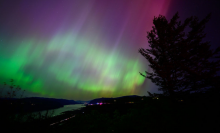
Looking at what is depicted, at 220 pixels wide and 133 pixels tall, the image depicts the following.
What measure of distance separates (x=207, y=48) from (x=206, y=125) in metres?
11.4

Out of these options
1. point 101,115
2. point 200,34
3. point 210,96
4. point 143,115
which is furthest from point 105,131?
point 200,34

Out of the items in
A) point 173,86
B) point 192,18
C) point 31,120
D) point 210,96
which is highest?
point 192,18

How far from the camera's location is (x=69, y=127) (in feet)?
15.0

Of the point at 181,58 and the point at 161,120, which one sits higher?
the point at 181,58

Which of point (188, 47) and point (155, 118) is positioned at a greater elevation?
point (188, 47)

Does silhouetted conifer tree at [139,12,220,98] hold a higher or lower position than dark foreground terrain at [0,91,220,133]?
higher

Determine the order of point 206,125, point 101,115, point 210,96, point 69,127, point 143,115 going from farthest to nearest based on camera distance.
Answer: point 101,115 → point 69,127 → point 143,115 → point 210,96 → point 206,125

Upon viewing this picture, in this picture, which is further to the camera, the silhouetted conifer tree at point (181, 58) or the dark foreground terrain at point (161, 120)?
the silhouetted conifer tree at point (181, 58)

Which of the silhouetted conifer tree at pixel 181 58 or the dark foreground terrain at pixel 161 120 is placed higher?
the silhouetted conifer tree at pixel 181 58

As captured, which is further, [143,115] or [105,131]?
[105,131]

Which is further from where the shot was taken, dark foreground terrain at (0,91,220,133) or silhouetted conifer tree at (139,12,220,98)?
silhouetted conifer tree at (139,12,220,98)

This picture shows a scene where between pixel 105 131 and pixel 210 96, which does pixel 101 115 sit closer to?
pixel 105 131

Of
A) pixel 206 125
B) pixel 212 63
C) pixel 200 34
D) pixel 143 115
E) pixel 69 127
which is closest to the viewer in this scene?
pixel 206 125

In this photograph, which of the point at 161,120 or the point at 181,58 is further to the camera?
the point at 181,58
